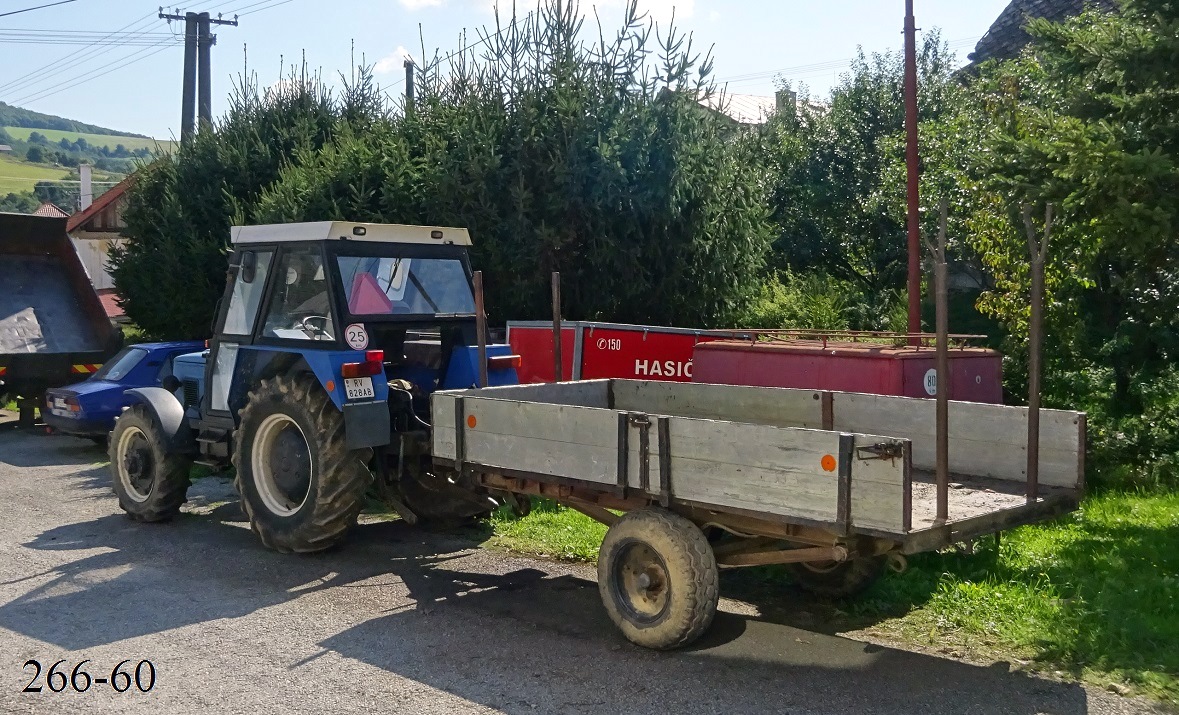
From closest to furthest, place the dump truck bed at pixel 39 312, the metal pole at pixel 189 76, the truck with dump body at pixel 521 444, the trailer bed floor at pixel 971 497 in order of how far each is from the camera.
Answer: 1. the truck with dump body at pixel 521 444
2. the trailer bed floor at pixel 971 497
3. the dump truck bed at pixel 39 312
4. the metal pole at pixel 189 76

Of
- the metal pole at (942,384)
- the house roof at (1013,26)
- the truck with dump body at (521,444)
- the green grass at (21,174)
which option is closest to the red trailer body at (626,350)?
the truck with dump body at (521,444)

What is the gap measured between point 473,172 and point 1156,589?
27.4 ft

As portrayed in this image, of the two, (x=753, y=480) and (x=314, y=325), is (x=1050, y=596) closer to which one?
(x=753, y=480)

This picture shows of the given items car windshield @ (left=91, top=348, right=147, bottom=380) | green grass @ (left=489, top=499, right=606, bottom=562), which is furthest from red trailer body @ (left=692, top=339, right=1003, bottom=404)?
car windshield @ (left=91, top=348, right=147, bottom=380)

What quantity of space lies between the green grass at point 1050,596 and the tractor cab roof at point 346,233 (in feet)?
7.65

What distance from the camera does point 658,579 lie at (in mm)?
5555

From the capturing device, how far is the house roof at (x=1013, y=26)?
21319 mm

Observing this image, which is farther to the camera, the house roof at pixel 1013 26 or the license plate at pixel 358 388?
the house roof at pixel 1013 26

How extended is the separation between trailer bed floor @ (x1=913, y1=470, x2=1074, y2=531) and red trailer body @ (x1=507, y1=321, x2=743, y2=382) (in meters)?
4.70

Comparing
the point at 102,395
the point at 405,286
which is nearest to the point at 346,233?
the point at 405,286

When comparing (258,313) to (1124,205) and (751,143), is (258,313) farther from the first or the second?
(751,143)

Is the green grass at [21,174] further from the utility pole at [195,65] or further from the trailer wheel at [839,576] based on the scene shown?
the trailer wheel at [839,576]

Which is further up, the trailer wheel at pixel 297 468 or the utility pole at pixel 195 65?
the utility pole at pixel 195 65

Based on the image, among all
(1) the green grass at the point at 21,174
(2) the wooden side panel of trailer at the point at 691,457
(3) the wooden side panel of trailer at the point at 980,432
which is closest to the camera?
(2) the wooden side panel of trailer at the point at 691,457
